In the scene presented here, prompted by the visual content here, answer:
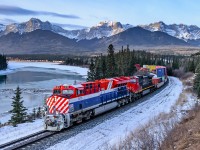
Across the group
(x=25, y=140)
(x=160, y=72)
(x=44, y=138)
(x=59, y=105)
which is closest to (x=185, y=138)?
(x=44, y=138)

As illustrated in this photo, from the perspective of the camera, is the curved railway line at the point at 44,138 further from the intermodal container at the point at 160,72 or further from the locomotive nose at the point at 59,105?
the intermodal container at the point at 160,72

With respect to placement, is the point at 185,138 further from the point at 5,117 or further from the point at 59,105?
the point at 5,117

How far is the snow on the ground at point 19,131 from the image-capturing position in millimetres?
27047

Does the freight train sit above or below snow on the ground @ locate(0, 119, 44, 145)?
above

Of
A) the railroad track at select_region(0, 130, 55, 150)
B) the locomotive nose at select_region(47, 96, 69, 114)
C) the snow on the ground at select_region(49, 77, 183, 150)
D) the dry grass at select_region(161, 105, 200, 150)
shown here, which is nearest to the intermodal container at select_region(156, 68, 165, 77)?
the snow on the ground at select_region(49, 77, 183, 150)

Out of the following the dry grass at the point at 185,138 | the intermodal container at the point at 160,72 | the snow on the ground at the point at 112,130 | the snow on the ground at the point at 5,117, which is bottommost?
the snow on the ground at the point at 5,117

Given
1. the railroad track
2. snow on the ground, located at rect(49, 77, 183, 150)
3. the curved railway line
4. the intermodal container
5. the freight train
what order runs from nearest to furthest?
the railroad track < the curved railway line < snow on the ground, located at rect(49, 77, 183, 150) < the freight train < the intermodal container

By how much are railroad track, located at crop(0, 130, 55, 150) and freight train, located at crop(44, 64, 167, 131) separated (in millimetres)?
1140

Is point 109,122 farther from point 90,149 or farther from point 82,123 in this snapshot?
point 90,149

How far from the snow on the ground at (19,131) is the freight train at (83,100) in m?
1.39

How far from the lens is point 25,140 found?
85.1 ft

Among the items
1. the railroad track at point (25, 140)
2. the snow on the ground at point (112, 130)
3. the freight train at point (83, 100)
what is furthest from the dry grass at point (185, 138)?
the freight train at point (83, 100)

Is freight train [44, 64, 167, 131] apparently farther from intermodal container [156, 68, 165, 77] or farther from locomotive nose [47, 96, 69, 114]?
intermodal container [156, 68, 165, 77]

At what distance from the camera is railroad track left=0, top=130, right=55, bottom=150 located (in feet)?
79.2
